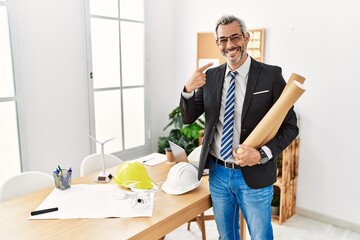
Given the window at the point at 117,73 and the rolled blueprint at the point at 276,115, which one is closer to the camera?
the rolled blueprint at the point at 276,115

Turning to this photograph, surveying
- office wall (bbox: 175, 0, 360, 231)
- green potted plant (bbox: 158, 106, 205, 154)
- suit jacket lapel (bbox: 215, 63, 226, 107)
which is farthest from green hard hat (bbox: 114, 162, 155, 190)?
office wall (bbox: 175, 0, 360, 231)

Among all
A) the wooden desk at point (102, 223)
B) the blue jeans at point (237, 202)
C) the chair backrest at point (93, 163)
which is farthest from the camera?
the chair backrest at point (93, 163)

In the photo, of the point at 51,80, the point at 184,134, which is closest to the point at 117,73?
the point at 51,80

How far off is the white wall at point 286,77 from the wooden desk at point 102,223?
1.28 metres

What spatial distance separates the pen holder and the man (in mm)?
830

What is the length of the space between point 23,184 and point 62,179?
0.33m

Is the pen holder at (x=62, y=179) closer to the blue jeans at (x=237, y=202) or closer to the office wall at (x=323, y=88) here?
the blue jeans at (x=237, y=202)

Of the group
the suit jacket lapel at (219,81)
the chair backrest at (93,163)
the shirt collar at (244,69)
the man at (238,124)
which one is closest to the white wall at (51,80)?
the chair backrest at (93,163)

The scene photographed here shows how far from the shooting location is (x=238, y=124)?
1834 mm

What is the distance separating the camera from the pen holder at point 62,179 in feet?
6.84

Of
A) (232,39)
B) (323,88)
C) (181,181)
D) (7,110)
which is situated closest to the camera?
(232,39)

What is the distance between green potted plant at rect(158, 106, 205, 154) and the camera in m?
3.79

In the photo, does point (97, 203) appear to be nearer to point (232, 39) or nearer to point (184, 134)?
point (232, 39)

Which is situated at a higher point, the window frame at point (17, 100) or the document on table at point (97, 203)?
the window frame at point (17, 100)
